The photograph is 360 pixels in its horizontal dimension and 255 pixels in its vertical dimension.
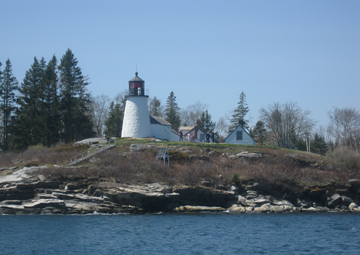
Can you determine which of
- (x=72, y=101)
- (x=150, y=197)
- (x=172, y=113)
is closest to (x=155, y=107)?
(x=172, y=113)

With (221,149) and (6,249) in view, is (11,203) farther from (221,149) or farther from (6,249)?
(221,149)

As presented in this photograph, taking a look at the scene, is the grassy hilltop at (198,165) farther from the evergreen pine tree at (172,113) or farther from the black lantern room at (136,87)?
the evergreen pine tree at (172,113)

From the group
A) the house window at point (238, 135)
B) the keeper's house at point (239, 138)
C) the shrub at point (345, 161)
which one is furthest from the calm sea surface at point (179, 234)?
the house window at point (238, 135)

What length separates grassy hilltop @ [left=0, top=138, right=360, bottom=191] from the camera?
35.2 meters

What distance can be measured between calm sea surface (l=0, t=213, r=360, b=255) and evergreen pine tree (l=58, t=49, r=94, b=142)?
26.5m

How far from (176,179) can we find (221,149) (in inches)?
383

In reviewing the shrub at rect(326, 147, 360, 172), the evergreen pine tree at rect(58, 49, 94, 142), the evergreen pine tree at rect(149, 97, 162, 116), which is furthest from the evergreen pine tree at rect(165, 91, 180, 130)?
the shrub at rect(326, 147, 360, 172)

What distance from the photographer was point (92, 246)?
21.0m

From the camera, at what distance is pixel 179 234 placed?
78.3 feet

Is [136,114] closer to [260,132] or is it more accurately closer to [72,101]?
[72,101]

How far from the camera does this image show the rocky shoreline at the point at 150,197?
31406 millimetres

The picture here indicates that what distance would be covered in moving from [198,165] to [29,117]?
87.5ft

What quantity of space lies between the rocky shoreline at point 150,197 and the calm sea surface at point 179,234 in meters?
1.75

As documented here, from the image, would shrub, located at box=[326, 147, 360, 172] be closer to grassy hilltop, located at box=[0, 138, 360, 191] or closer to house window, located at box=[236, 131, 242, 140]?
grassy hilltop, located at box=[0, 138, 360, 191]
